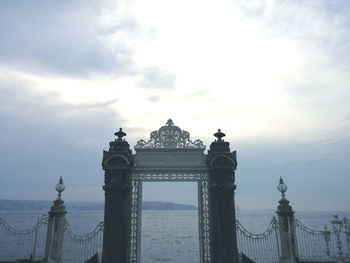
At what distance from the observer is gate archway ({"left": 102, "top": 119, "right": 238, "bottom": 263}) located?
36.6ft

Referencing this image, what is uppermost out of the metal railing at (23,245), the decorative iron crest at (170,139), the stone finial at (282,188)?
the decorative iron crest at (170,139)

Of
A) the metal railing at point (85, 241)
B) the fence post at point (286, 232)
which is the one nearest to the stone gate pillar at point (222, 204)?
the fence post at point (286, 232)

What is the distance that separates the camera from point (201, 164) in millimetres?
11984

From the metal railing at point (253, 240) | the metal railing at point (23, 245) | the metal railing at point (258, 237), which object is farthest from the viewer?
the metal railing at point (23, 245)

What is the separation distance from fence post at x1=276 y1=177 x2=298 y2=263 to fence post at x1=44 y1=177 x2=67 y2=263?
8581mm

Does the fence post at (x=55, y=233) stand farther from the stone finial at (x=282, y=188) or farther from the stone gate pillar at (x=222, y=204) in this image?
the stone finial at (x=282, y=188)

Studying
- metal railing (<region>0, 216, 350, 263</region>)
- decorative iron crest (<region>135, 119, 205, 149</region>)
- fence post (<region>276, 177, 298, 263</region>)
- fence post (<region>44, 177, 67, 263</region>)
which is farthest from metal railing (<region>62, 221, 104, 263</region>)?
fence post (<region>276, 177, 298, 263</region>)

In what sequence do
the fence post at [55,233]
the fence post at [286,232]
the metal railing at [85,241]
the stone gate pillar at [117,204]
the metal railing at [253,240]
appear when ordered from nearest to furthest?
the stone gate pillar at [117,204] → the metal railing at [253,240] → the fence post at [55,233] → the fence post at [286,232] → the metal railing at [85,241]

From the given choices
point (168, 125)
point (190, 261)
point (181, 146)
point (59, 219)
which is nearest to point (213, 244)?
point (181, 146)

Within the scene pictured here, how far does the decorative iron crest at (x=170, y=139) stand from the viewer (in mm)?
12250

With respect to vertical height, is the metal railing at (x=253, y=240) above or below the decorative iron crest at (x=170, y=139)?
below

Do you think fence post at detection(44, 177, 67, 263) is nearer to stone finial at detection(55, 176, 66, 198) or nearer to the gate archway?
stone finial at detection(55, 176, 66, 198)

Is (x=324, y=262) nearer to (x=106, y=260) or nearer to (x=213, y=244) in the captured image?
(x=213, y=244)

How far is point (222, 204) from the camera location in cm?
1143
